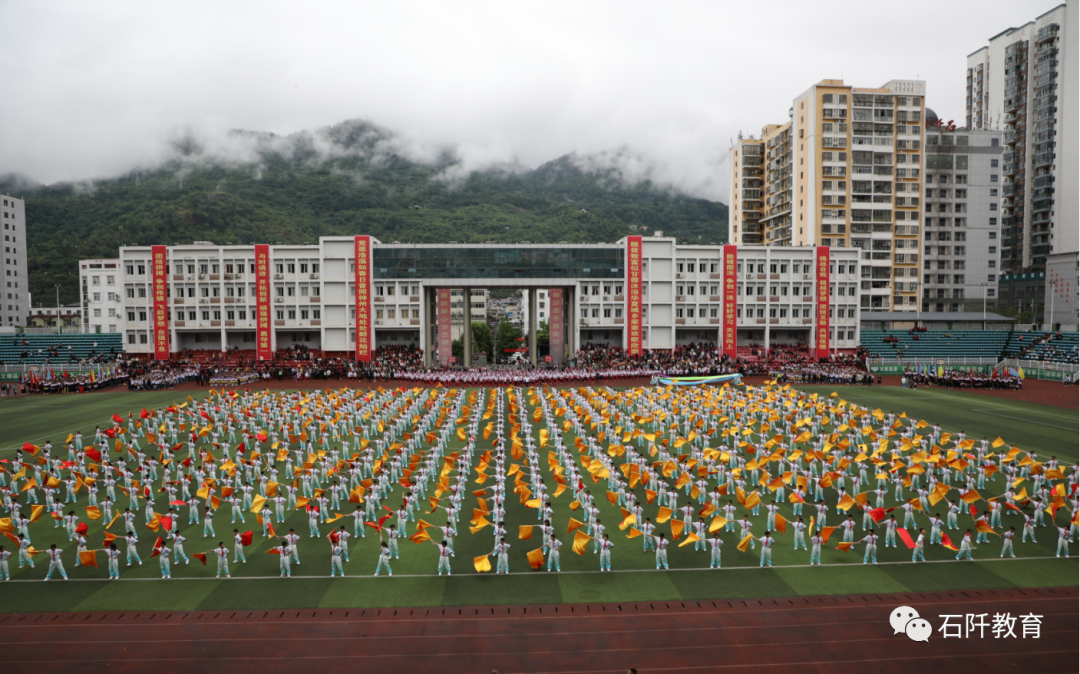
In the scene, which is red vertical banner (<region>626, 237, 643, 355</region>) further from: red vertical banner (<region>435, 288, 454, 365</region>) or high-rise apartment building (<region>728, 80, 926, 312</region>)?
high-rise apartment building (<region>728, 80, 926, 312</region>)

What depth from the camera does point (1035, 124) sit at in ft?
289

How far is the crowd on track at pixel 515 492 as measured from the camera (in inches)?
611

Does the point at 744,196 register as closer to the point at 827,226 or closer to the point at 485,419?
the point at 827,226

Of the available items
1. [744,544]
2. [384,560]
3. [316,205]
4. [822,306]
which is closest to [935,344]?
[822,306]

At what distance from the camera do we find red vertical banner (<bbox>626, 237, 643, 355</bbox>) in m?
59.1

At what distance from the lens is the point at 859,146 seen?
75125 millimetres

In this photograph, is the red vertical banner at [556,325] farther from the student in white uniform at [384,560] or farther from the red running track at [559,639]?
the red running track at [559,639]

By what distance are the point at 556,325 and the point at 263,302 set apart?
28.4m

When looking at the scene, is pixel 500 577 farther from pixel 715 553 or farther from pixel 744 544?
pixel 744 544

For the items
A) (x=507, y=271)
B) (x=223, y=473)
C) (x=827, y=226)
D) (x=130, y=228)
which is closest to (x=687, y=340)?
(x=507, y=271)

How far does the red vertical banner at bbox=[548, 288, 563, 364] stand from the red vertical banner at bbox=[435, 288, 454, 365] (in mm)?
10445

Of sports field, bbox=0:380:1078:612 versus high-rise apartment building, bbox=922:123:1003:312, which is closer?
sports field, bbox=0:380:1078:612

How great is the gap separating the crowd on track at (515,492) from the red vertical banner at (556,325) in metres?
31.1

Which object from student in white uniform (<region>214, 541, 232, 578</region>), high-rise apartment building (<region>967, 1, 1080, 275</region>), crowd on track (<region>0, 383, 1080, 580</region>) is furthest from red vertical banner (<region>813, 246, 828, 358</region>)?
student in white uniform (<region>214, 541, 232, 578</region>)
